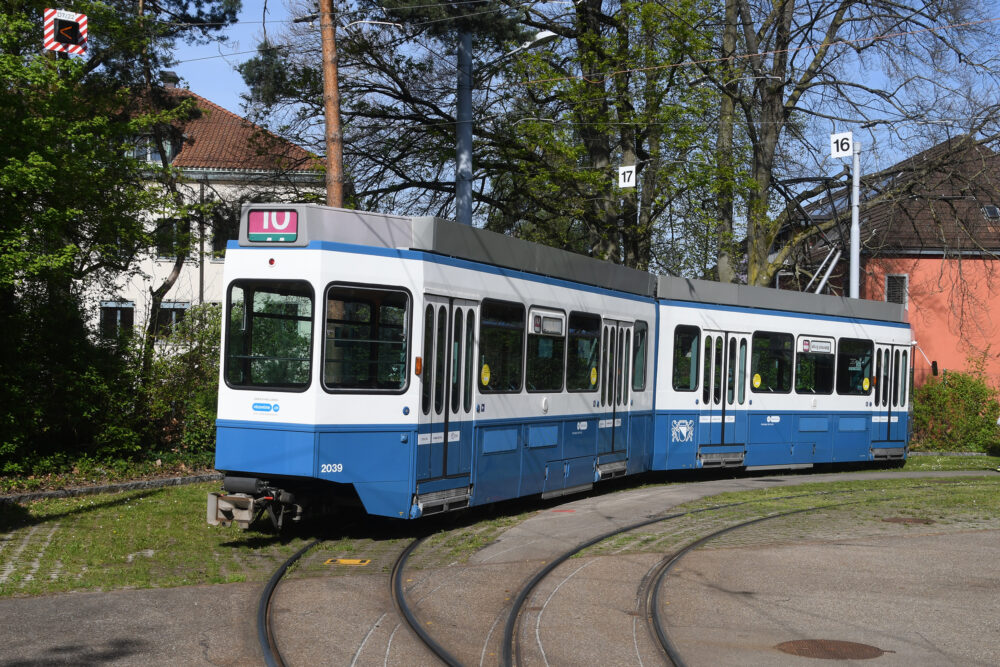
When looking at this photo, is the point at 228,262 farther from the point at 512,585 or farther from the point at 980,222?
the point at 980,222

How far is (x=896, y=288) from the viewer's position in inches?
1468

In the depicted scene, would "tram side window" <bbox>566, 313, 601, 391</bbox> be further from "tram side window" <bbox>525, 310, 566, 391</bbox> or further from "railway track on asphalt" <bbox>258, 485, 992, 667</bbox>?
"railway track on asphalt" <bbox>258, 485, 992, 667</bbox>

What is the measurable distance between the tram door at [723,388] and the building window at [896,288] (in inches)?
800

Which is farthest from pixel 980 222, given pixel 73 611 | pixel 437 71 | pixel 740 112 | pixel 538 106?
pixel 73 611

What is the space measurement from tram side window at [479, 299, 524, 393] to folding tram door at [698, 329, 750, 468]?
625 centimetres

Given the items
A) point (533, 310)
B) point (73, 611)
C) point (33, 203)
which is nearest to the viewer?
point (73, 611)

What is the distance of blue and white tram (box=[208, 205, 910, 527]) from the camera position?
10.4m

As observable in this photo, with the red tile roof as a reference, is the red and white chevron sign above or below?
below

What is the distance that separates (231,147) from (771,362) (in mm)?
23892

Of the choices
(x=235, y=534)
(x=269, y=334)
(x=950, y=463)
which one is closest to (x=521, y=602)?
(x=269, y=334)

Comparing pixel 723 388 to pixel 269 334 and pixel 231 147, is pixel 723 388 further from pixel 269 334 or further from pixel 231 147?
pixel 231 147

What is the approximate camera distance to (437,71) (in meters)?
23.5

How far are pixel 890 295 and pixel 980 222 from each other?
5108 mm

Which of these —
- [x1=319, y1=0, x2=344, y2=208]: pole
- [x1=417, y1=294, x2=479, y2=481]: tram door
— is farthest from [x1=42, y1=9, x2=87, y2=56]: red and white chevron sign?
[x1=417, y1=294, x2=479, y2=481]: tram door
